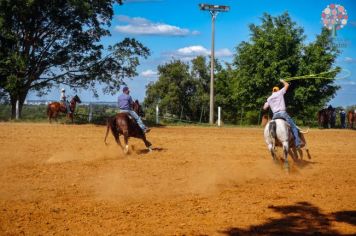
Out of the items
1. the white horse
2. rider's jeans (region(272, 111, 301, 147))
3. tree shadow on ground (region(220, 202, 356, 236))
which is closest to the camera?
tree shadow on ground (region(220, 202, 356, 236))

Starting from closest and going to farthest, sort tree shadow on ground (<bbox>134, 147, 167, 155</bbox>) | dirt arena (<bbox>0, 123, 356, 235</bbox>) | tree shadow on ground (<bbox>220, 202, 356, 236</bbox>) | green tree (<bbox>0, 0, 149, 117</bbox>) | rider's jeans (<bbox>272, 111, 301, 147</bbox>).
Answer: tree shadow on ground (<bbox>220, 202, 356, 236</bbox>) < dirt arena (<bbox>0, 123, 356, 235</bbox>) < rider's jeans (<bbox>272, 111, 301, 147</bbox>) < tree shadow on ground (<bbox>134, 147, 167, 155</bbox>) < green tree (<bbox>0, 0, 149, 117</bbox>)

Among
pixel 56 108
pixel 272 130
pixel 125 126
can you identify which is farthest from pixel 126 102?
pixel 56 108

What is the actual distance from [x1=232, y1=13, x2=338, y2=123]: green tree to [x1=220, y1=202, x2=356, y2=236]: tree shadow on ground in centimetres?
2713

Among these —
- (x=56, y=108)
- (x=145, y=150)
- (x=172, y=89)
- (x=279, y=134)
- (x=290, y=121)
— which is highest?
(x=172, y=89)

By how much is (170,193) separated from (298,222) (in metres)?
2.83

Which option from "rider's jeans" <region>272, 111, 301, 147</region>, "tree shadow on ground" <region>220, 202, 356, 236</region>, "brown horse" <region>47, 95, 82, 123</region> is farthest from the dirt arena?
"brown horse" <region>47, 95, 82, 123</region>

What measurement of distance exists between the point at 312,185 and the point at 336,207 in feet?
6.41

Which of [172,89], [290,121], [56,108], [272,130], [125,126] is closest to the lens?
[272,130]

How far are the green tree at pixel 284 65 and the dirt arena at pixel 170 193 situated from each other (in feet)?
63.3

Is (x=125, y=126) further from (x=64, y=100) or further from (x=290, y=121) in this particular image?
(x=64, y=100)

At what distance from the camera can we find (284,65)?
114 feet

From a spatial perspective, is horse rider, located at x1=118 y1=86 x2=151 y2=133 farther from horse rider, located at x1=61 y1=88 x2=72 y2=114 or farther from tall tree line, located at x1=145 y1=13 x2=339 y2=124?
tall tree line, located at x1=145 y1=13 x2=339 y2=124

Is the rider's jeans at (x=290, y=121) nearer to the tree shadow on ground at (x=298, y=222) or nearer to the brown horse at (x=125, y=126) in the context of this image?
the tree shadow on ground at (x=298, y=222)

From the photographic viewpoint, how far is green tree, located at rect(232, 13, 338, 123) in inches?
1379
